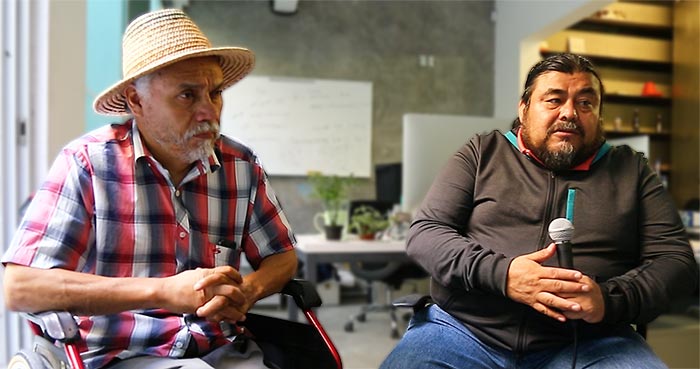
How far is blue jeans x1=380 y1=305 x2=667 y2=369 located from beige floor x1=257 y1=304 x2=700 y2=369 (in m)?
1.52

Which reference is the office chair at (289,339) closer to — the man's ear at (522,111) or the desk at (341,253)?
the man's ear at (522,111)

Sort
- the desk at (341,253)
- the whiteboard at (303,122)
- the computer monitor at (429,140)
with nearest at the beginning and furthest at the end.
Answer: the computer monitor at (429,140)
the desk at (341,253)
the whiteboard at (303,122)

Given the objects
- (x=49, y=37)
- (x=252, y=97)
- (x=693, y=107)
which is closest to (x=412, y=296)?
(x=49, y=37)

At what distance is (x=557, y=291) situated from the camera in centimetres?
117

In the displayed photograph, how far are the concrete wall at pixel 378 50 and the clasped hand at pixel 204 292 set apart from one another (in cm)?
422

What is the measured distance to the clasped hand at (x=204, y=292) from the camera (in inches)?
42.5

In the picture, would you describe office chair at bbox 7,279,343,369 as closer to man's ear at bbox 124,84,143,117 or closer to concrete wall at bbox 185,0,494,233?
man's ear at bbox 124,84,143,117

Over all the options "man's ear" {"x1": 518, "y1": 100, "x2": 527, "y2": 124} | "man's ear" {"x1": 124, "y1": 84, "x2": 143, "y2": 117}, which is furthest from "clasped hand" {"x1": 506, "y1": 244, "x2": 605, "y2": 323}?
"man's ear" {"x1": 124, "y1": 84, "x2": 143, "y2": 117}

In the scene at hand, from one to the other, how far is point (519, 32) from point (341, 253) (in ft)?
12.1

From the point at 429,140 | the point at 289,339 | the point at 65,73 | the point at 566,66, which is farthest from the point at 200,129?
the point at 429,140

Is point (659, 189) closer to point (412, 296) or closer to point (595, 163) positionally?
point (595, 163)

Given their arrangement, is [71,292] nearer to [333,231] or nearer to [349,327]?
[333,231]

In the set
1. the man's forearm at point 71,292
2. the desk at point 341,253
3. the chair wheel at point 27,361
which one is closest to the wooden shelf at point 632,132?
the desk at point 341,253

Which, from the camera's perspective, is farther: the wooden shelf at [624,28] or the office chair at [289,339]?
the wooden shelf at [624,28]
